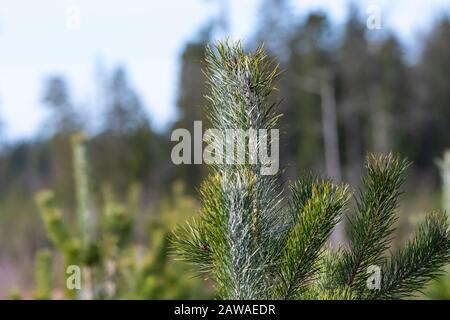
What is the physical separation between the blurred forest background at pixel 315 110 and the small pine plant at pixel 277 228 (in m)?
11.1

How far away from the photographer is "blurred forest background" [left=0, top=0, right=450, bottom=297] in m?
12.9

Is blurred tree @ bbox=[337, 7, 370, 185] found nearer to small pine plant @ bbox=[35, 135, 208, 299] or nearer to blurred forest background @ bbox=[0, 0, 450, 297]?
blurred forest background @ bbox=[0, 0, 450, 297]

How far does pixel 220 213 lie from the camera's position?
3.27ft

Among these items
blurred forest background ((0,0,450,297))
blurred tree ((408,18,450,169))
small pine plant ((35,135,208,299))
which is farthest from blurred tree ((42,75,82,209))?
small pine plant ((35,135,208,299))

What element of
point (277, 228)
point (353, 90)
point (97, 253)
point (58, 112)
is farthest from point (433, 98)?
point (277, 228)

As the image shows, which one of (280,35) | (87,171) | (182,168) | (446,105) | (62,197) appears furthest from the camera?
(280,35)

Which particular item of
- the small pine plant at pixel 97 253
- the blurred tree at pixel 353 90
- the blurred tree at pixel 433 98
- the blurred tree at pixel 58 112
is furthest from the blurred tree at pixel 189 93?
the small pine plant at pixel 97 253

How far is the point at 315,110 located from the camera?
51.6 feet

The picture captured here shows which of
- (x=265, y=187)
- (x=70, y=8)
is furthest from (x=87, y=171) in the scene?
(x=265, y=187)

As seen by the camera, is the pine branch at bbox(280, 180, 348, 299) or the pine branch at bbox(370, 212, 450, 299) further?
the pine branch at bbox(370, 212, 450, 299)

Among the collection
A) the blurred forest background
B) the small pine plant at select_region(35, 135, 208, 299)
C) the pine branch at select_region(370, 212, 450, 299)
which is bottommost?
the small pine plant at select_region(35, 135, 208, 299)

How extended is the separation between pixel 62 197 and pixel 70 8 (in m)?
9.89

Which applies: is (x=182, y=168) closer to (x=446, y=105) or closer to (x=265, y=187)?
(x=446, y=105)

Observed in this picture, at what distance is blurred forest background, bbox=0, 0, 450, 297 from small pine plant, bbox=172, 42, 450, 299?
435 inches
